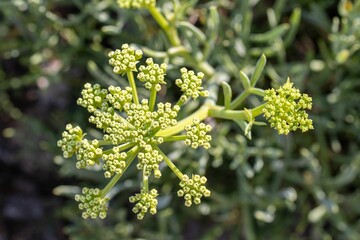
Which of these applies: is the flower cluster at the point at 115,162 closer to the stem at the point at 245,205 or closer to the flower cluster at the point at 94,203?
the flower cluster at the point at 94,203

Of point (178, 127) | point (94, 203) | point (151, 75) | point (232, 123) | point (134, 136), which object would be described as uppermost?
point (232, 123)

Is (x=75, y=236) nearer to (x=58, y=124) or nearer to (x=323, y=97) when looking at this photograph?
(x=58, y=124)

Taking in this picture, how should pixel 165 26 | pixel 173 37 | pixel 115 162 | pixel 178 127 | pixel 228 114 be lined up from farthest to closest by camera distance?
pixel 173 37 < pixel 165 26 < pixel 228 114 < pixel 178 127 < pixel 115 162


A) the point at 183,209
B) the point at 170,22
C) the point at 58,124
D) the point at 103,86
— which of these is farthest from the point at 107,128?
the point at 58,124

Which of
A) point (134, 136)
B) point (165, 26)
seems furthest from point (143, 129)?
point (165, 26)

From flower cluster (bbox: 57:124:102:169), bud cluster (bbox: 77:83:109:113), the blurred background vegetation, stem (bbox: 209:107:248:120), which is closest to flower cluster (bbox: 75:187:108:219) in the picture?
flower cluster (bbox: 57:124:102:169)

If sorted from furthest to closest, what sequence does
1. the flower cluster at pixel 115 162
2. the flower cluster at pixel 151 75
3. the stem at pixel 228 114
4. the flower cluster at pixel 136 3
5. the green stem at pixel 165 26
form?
the green stem at pixel 165 26 < the flower cluster at pixel 136 3 < the stem at pixel 228 114 < the flower cluster at pixel 151 75 < the flower cluster at pixel 115 162

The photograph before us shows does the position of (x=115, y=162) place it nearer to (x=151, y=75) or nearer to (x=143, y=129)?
(x=143, y=129)

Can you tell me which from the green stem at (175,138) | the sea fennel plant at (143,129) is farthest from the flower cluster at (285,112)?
the green stem at (175,138)
